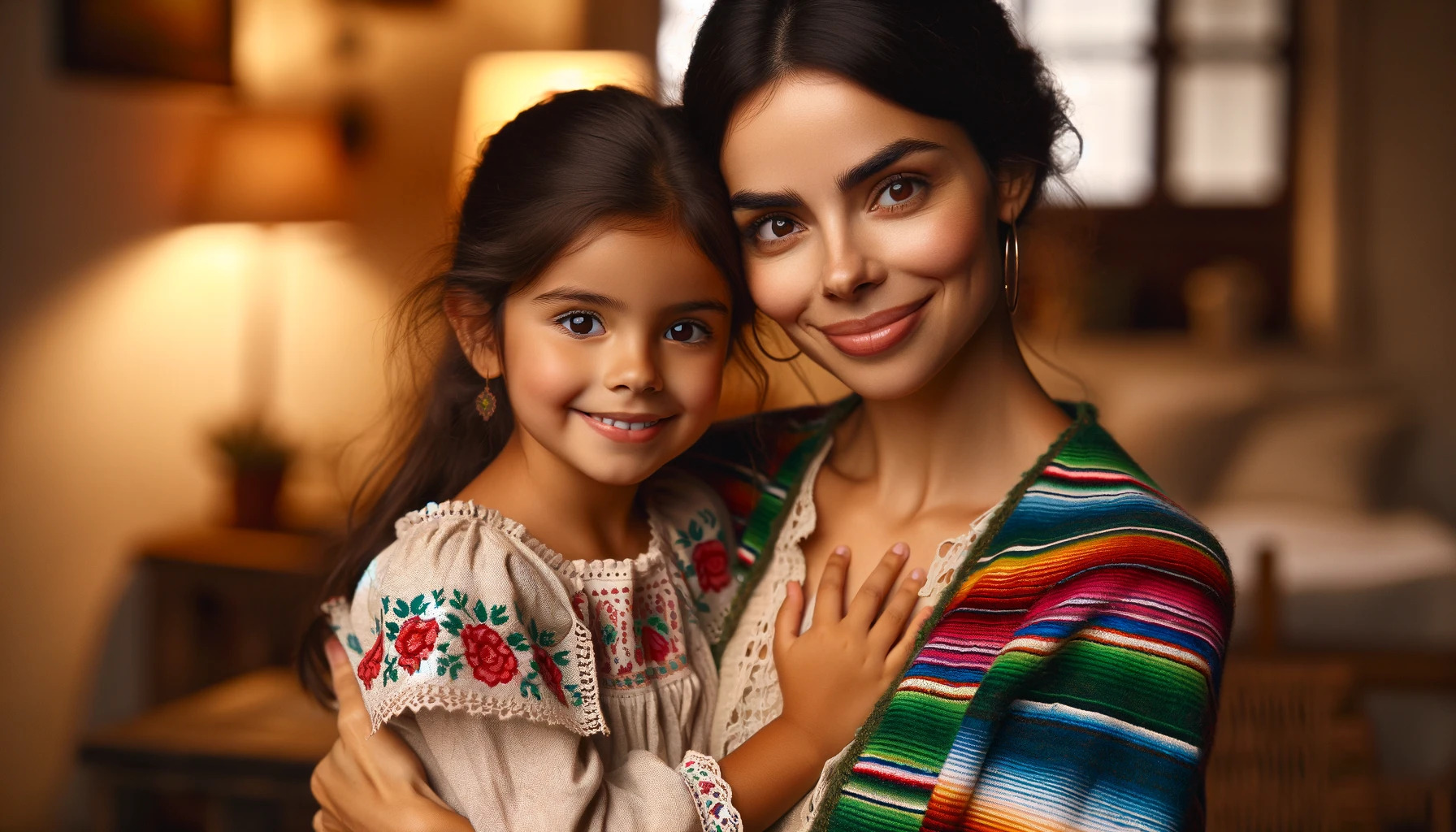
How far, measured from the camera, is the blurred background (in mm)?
2479

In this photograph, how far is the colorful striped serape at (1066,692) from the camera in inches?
43.6

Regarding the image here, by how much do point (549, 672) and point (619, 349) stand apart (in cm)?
31

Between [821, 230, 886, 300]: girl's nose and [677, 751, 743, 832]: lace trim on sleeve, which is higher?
[821, 230, 886, 300]: girl's nose

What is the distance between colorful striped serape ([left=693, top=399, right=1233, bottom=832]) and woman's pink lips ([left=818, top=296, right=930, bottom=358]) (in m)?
0.22

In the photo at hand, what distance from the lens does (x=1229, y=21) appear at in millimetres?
5660

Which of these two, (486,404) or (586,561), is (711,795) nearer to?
(586,561)

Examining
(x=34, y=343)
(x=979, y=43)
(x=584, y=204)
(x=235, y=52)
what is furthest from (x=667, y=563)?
(x=235, y=52)

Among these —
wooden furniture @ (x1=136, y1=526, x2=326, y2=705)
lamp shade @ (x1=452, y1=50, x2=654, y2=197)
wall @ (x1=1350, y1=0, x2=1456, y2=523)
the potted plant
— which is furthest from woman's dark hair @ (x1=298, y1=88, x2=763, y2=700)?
wall @ (x1=1350, y1=0, x2=1456, y2=523)

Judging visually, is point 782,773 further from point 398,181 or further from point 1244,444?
point 1244,444

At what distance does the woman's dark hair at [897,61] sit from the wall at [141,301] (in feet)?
6.01

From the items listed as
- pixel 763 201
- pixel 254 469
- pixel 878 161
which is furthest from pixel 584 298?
pixel 254 469

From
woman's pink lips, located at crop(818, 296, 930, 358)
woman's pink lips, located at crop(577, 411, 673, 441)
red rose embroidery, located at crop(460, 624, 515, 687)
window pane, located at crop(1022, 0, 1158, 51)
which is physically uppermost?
window pane, located at crop(1022, 0, 1158, 51)

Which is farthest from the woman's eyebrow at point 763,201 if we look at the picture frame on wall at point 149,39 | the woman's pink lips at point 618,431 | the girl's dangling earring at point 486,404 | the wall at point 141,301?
the picture frame on wall at point 149,39

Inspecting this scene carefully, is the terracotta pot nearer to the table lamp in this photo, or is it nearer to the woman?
the table lamp
